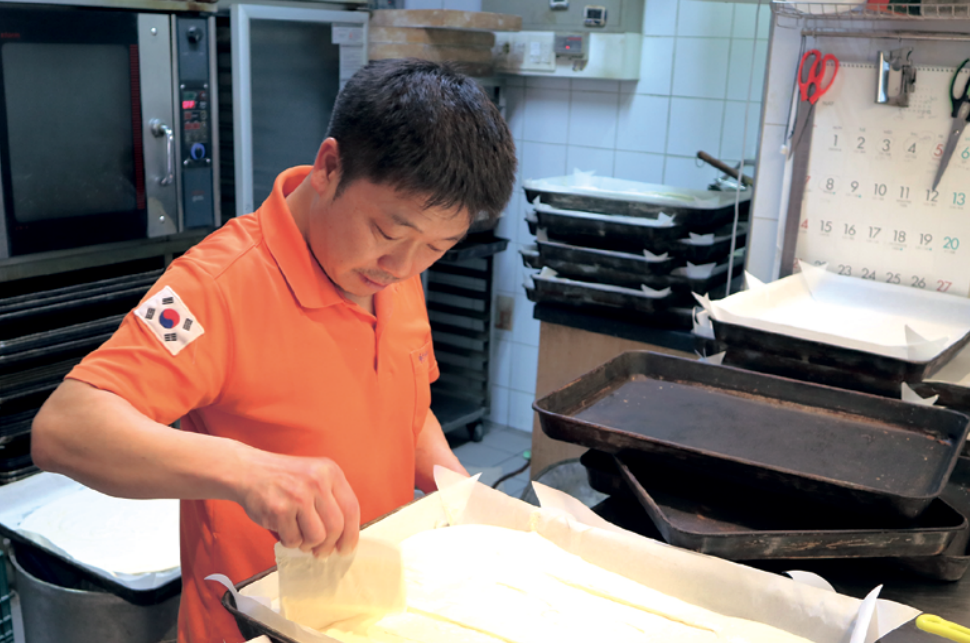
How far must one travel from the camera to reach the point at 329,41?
2.88 m

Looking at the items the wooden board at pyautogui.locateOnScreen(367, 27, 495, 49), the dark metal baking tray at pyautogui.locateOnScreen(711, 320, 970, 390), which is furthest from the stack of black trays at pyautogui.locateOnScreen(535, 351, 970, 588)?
the wooden board at pyautogui.locateOnScreen(367, 27, 495, 49)

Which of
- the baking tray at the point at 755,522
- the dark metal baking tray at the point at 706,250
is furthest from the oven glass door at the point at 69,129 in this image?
the baking tray at the point at 755,522

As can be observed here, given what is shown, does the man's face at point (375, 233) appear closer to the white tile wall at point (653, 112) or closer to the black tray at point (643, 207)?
the black tray at point (643, 207)

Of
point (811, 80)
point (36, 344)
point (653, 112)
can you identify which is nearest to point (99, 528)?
point (36, 344)

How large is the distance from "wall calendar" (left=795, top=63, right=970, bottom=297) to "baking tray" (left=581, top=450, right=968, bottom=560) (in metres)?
0.97

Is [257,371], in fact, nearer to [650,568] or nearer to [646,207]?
[650,568]

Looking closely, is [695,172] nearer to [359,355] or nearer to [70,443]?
[359,355]

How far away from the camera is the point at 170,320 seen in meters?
0.97

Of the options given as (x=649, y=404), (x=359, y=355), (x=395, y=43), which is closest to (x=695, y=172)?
(x=395, y=43)

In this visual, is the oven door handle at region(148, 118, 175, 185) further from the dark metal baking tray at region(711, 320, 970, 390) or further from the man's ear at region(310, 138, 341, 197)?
the dark metal baking tray at region(711, 320, 970, 390)

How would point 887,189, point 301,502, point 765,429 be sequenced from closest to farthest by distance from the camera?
point 301,502
point 765,429
point 887,189

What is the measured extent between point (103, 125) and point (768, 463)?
6.15ft

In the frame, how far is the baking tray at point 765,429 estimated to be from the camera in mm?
1071

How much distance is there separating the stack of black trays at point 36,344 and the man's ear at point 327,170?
1.38 metres
